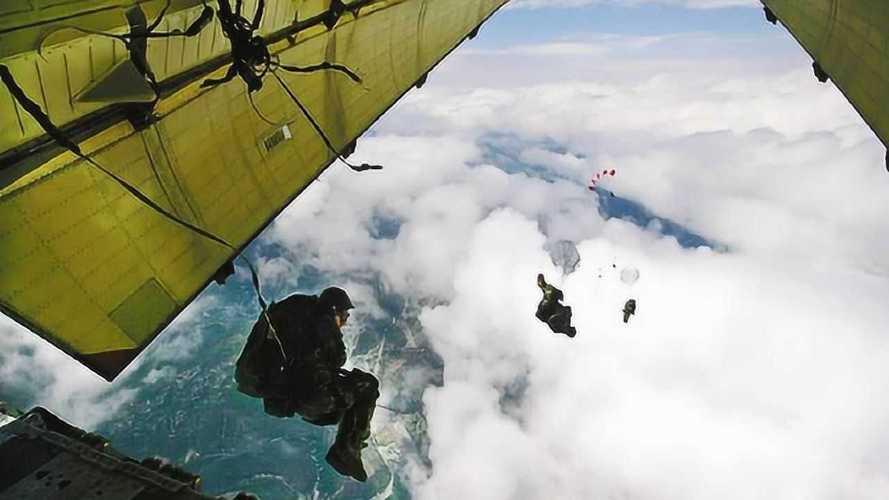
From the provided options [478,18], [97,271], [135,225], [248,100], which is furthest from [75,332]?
[478,18]

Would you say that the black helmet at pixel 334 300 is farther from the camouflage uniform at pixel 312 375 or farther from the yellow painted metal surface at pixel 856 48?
the yellow painted metal surface at pixel 856 48

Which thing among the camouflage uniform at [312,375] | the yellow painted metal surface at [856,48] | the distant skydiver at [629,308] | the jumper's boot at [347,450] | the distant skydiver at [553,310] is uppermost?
the yellow painted metal surface at [856,48]

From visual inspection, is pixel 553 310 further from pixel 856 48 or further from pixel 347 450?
pixel 856 48

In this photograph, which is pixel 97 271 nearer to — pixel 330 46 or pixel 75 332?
pixel 75 332

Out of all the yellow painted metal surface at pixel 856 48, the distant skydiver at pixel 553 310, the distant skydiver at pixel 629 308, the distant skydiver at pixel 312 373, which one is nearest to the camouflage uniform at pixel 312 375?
the distant skydiver at pixel 312 373

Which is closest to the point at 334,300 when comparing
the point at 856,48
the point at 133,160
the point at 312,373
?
the point at 312,373

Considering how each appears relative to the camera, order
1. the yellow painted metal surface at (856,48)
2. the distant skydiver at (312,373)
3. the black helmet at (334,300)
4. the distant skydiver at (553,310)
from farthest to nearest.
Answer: the distant skydiver at (553,310), the black helmet at (334,300), the distant skydiver at (312,373), the yellow painted metal surface at (856,48)
